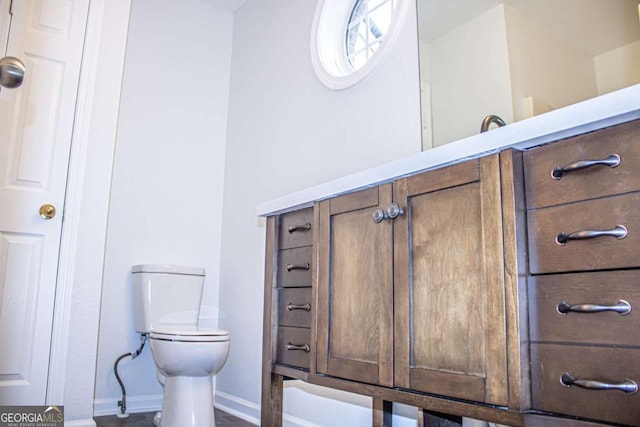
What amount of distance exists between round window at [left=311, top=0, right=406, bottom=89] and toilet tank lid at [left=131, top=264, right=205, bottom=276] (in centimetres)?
127

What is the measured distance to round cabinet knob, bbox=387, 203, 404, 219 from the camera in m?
1.21

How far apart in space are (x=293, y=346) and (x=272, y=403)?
8.9 inches

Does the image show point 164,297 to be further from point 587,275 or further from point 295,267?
point 587,275

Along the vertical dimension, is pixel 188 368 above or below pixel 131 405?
above

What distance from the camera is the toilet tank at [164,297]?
2.68 metres

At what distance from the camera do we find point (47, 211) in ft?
7.55

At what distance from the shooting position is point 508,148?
989 millimetres

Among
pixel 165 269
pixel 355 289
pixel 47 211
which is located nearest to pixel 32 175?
pixel 47 211

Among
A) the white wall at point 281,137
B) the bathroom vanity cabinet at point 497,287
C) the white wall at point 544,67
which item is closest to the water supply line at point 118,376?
the white wall at point 281,137

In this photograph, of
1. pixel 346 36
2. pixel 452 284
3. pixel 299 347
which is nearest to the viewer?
pixel 452 284

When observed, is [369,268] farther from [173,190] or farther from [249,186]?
[173,190]

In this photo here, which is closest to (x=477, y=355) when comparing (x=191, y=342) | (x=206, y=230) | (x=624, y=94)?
(x=624, y=94)

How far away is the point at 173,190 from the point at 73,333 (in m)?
1.05

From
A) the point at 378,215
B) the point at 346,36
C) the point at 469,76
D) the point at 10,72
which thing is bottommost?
the point at 378,215
